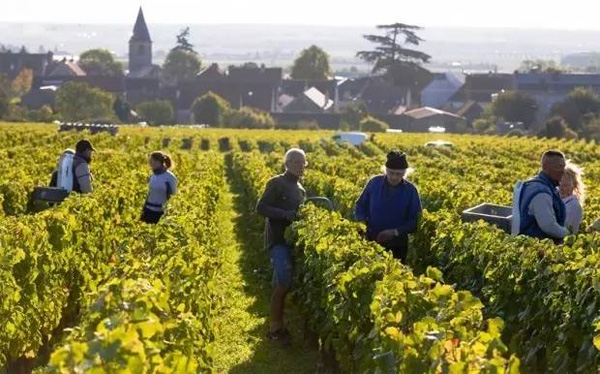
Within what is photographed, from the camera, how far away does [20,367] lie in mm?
9000

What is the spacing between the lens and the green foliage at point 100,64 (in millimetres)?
153500

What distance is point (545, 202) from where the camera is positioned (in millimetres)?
8703

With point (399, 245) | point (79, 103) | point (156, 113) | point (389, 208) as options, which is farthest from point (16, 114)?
point (389, 208)

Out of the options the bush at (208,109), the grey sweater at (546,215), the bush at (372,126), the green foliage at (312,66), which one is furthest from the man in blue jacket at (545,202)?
the green foliage at (312,66)

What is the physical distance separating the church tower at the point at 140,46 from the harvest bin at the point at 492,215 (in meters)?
156

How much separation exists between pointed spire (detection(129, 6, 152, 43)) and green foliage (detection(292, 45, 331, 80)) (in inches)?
1335

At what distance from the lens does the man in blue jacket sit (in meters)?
8.66

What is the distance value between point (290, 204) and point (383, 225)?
0.92 metres

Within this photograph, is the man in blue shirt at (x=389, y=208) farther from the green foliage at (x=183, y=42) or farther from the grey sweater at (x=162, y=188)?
the green foliage at (x=183, y=42)

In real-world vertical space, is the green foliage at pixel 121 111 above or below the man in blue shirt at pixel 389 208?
below

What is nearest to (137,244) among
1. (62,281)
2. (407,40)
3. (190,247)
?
(190,247)

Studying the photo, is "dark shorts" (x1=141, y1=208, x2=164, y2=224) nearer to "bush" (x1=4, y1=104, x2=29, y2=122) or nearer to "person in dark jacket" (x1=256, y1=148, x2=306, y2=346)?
"person in dark jacket" (x1=256, y1=148, x2=306, y2=346)

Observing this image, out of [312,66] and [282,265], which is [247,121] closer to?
[312,66]

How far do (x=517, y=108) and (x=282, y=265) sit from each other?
290 feet
